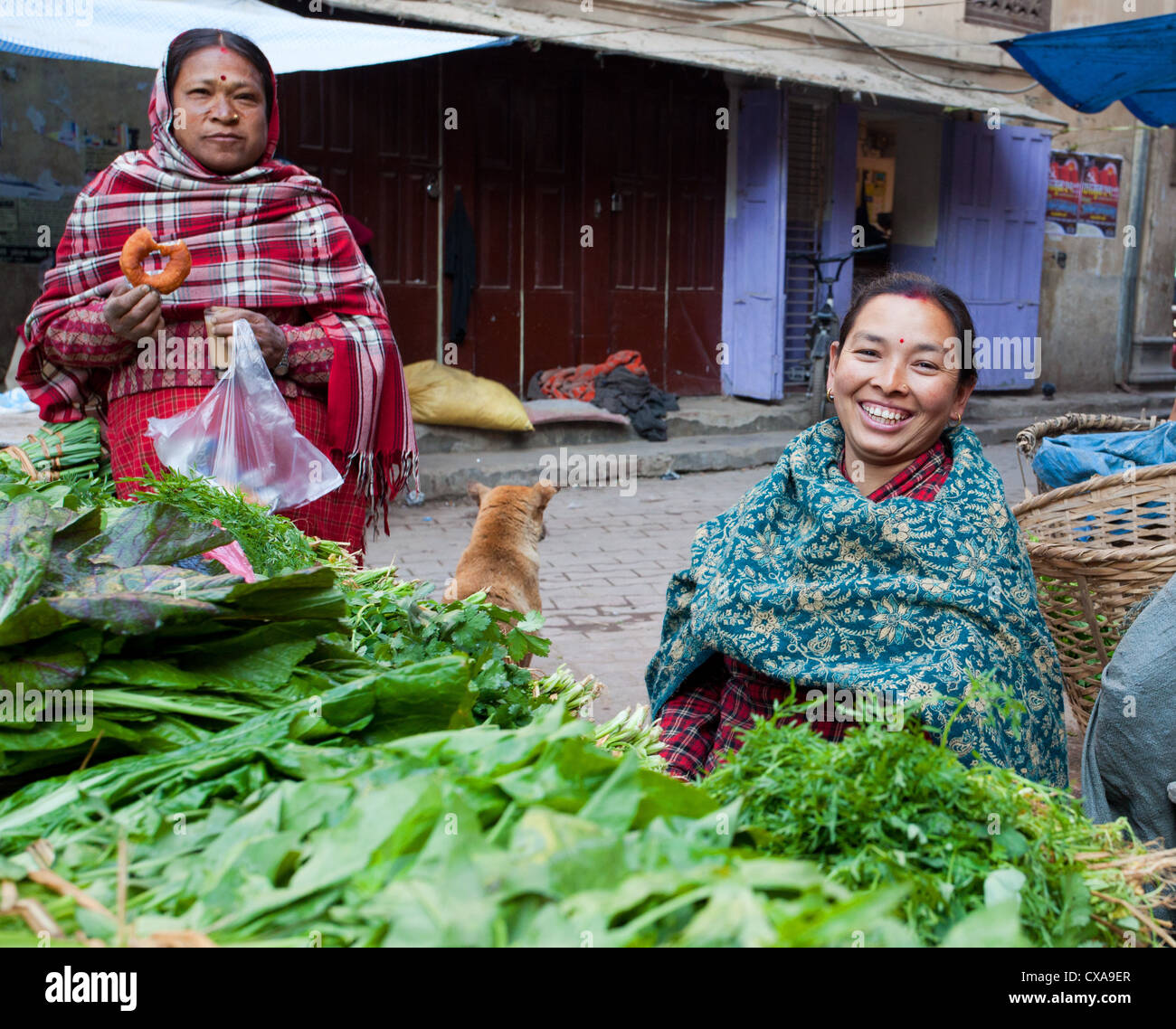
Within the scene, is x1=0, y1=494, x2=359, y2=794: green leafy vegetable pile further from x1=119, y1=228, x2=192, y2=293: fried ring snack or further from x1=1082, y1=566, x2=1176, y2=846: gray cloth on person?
x1=1082, y1=566, x2=1176, y2=846: gray cloth on person

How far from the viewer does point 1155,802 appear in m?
2.24

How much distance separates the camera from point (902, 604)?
2.16 metres

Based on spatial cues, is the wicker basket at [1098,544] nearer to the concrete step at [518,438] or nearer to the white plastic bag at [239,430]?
the white plastic bag at [239,430]

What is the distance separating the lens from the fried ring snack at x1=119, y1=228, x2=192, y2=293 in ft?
9.32

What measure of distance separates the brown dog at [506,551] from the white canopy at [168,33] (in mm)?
2276

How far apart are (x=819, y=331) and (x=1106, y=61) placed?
136 inches

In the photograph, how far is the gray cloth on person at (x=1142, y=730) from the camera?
7.24 feet

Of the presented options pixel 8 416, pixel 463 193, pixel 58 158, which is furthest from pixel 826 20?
pixel 8 416

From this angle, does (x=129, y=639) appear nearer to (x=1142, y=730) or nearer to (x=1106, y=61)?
(x=1142, y=730)

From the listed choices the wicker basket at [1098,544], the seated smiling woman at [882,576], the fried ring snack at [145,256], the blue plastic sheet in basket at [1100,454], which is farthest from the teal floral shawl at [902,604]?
the fried ring snack at [145,256]

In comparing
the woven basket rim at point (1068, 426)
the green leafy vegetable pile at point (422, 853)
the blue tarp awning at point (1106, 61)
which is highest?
the blue tarp awning at point (1106, 61)

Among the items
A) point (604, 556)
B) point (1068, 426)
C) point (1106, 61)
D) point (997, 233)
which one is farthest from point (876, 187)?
point (1068, 426)
